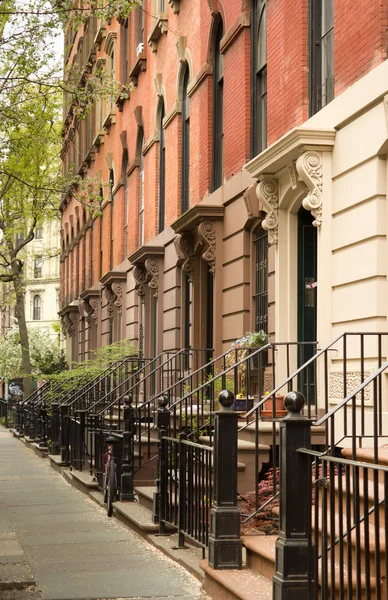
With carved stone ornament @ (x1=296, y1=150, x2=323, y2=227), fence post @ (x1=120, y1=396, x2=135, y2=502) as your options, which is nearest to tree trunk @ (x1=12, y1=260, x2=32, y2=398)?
fence post @ (x1=120, y1=396, x2=135, y2=502)

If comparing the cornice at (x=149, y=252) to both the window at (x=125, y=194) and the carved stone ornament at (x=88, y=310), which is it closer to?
the window at (x=125, y=194)

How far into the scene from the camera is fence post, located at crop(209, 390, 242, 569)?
824 centimetres

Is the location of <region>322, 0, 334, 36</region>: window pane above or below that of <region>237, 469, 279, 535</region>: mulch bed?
above

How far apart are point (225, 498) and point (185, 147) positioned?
12.5m

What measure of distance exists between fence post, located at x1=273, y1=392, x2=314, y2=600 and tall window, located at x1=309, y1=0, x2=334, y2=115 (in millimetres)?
6384

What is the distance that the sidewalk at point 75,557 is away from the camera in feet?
27.9

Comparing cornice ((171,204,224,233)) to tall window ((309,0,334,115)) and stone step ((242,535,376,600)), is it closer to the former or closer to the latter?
tall window ((309,0,334,115))

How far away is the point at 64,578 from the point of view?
9062 mm

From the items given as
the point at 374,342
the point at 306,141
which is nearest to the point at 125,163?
the point at 306,141

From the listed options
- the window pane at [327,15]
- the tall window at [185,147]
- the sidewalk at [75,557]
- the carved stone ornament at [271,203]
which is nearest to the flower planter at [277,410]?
the sidewalk at [75,557]

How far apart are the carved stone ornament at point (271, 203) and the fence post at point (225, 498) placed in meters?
5.09

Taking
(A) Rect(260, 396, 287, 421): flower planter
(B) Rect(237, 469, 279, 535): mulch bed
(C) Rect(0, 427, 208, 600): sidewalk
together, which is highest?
(A) Rect(260, 396, 287, 421): flower planter

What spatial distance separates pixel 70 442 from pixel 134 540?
916 centimetres

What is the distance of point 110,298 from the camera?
27.4 meters
